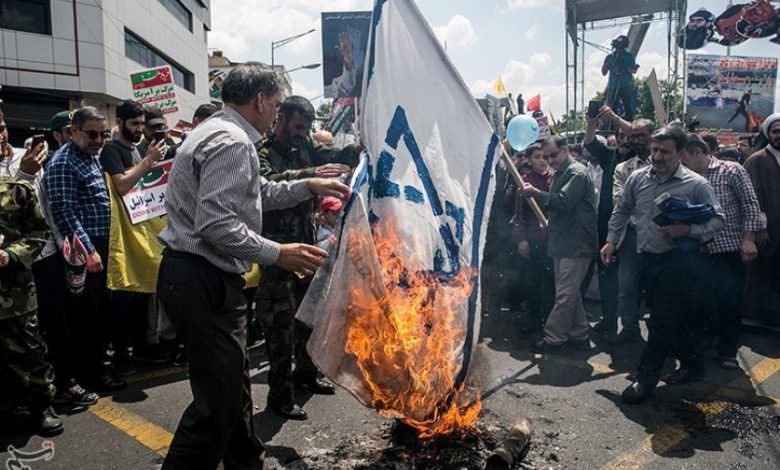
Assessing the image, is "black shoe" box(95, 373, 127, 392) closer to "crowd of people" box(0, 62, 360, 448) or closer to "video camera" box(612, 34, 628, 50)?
"crowd of people" box(0, 62, 360, 448)

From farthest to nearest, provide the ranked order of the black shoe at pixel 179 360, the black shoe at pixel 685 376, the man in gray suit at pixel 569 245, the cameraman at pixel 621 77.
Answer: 1. the cameraman at pixel 621 77
2. the man in gray suit at pixel 569 245
3. the black shoe at pixel 179 360
4. the black shoe at pixel 685 376

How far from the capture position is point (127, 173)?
4.71m

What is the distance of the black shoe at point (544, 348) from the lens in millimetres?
5642

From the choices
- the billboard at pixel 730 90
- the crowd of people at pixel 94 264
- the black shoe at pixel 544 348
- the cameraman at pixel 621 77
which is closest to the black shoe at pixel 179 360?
the crowd of people at pixel 94 264

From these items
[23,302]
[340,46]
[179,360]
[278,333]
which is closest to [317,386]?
[278,333]

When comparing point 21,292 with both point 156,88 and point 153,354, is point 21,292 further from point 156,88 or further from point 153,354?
point 156,88

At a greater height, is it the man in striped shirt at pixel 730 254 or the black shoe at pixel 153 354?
the man in striped shirt at pixel 730 254

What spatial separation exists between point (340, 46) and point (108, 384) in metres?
9.45

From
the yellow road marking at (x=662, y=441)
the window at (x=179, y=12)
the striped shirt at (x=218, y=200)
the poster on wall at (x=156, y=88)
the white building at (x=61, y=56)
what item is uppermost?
the window at (x=179, y=12)

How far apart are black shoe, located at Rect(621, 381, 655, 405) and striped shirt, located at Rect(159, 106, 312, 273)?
3.18 metres

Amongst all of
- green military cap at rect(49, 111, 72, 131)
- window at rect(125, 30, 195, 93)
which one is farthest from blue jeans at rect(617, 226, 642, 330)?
window at rect(125, 30, 195, 93)

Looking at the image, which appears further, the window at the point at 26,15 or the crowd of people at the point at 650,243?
the window at the point at 26,15

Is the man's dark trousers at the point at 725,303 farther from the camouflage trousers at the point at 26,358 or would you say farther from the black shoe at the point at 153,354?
the camouflage trousers at the point at 26,358

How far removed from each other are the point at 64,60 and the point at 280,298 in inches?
729
